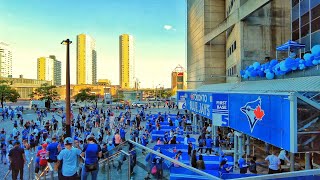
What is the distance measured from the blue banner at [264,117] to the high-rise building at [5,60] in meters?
181

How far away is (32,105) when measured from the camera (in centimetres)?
5875

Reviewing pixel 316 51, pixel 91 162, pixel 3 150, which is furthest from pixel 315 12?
pixel 3 150

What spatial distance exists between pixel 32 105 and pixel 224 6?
1612 inches

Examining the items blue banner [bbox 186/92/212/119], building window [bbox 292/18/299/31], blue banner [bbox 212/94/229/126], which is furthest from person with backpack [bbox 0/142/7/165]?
building window [bbox 292/18/299/31]

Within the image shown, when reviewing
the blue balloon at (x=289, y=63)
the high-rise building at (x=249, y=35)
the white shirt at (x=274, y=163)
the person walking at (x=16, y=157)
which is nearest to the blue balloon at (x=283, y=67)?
the blue balloon at (x=289, y=63)

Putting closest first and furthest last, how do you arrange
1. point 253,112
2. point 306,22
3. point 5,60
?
point 253,112 → point 306,22 → point 5,60

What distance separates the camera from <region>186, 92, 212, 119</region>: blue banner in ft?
66.1

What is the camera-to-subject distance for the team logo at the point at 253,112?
1241cm

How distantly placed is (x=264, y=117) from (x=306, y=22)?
34.6 ft

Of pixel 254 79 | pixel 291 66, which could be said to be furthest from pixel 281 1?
pixel 291 66

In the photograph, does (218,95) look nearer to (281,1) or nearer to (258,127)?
(258,127)

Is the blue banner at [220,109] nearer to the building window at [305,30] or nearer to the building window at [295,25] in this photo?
the building window at [305,30]

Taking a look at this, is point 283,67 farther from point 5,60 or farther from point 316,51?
point 5,60

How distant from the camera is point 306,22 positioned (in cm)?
1920
